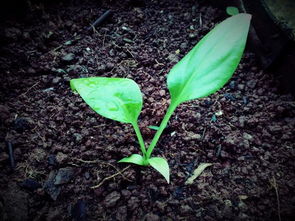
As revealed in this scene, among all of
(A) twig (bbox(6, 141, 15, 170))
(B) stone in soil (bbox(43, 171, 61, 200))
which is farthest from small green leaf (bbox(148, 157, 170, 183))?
(A) twig (bbox(6, 141, 15, 170))

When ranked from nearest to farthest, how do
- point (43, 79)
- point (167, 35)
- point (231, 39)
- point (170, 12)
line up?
point (231, 39) → point (43, 79) → point (167, 35) → point (170, 12)

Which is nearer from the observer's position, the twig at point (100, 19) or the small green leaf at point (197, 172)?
the small green leaf at point (197, 172)

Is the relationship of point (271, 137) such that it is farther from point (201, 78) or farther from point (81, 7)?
point (81, 7)

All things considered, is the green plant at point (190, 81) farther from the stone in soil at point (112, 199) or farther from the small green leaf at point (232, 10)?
the small green leaf at point (232, 10)

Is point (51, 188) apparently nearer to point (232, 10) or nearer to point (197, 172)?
point (197, 172)

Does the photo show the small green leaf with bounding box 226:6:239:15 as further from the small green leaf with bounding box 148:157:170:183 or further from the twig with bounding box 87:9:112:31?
Answer: the small green leaf with bounding box 148:157:170:183

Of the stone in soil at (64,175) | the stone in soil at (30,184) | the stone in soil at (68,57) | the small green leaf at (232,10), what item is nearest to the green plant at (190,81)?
the stone in soil at (64,175)

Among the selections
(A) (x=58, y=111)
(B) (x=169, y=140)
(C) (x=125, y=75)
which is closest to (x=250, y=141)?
(B) (x=169, y=140)
